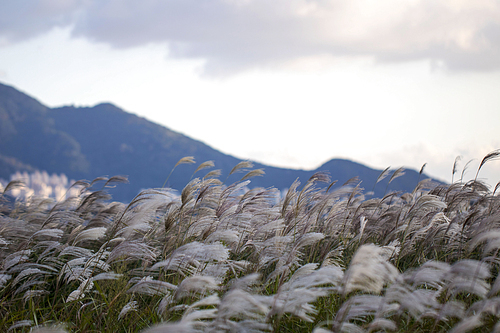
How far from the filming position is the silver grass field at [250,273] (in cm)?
170

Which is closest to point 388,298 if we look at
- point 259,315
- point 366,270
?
point 366,270

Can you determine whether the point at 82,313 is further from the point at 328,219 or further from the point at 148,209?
the point at 328,219

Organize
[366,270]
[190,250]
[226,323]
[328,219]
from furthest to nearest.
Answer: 1. [328,219]
2. [190,250]
3. [226,323]
4. [366,270]

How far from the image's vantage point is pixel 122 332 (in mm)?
2648

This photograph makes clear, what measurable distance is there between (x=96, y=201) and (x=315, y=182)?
126 inches

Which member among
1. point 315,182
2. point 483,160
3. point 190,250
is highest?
point 483,160

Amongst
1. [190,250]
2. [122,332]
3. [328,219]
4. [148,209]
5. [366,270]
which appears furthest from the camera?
[328,219]

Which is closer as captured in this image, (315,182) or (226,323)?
(226,323)

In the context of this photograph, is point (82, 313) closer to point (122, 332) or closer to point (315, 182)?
point (122, 332)

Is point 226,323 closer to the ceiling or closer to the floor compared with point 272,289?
closer to the ceiling

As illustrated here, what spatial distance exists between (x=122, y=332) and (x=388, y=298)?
216 cm

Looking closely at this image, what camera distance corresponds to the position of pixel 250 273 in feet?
10.3

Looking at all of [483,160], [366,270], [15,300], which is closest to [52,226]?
[15,300]

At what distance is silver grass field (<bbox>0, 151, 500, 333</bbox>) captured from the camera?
1700 mm
